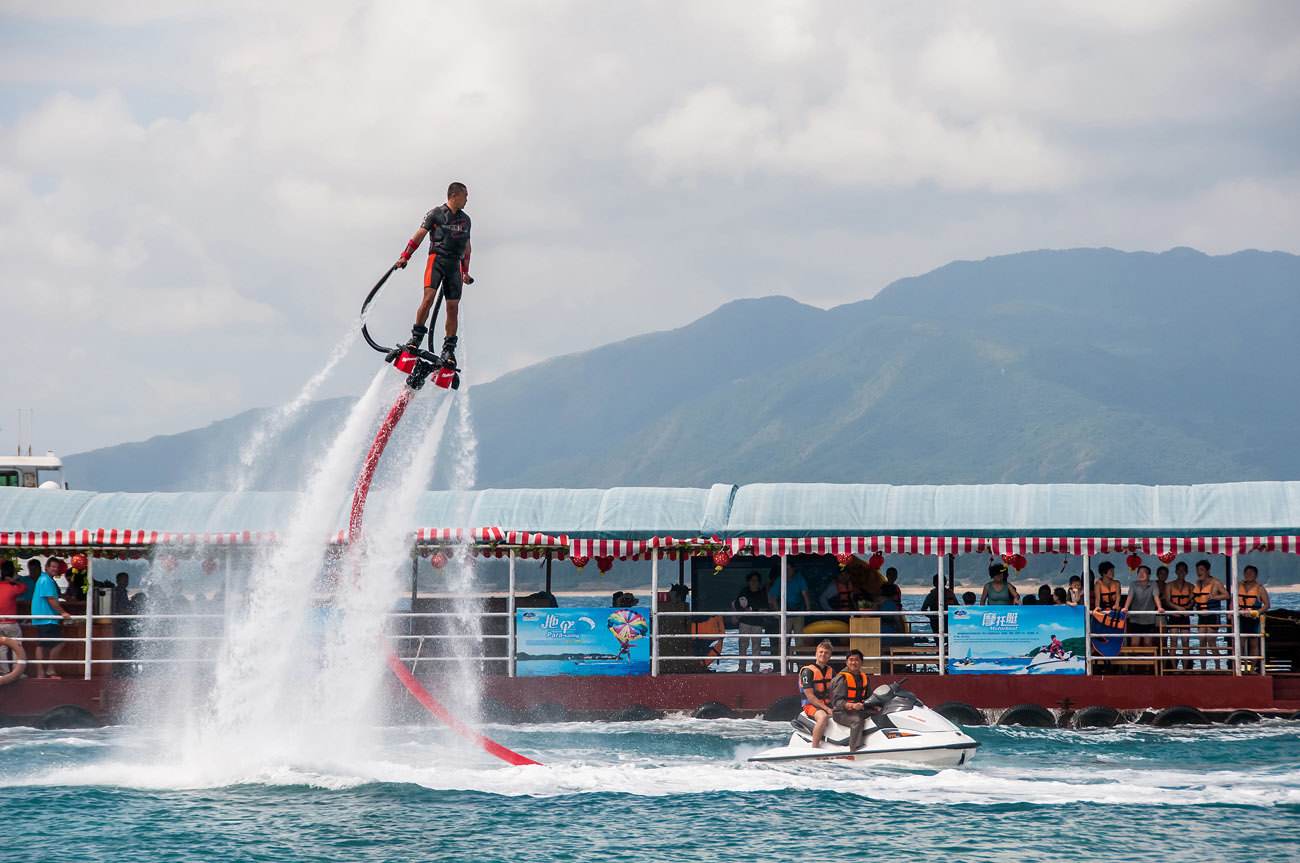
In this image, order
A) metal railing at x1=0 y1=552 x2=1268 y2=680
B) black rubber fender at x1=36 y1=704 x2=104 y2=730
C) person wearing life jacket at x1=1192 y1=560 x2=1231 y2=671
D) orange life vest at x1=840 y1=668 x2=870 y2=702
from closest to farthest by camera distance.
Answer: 1. orange life vest at x1=840 y1=668 x2=870 y2=702
2. person wearing life jacket at x1=1192 y1=560 x2=1231 y2=671
3. metal railing at x1=0 y1=552 x2=1268 y2=680
4. black rubber fender at x1=36 y1=704 x2=104 y2=730

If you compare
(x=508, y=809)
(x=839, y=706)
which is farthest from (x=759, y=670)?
(x=508, y=809)

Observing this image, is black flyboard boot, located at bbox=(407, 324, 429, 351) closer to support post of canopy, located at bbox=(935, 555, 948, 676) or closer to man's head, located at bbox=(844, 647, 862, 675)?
man's head, located at bbox=(844, 647, 862, 675)

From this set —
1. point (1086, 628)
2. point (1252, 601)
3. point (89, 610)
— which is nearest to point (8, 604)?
point (89, 610)

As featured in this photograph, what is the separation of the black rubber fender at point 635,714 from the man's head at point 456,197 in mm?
13581

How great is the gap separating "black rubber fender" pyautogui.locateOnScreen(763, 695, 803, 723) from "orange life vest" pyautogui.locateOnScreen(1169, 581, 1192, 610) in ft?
25.3

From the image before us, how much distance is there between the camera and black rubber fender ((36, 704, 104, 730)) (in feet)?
105

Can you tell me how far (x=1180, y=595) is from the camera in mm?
31312

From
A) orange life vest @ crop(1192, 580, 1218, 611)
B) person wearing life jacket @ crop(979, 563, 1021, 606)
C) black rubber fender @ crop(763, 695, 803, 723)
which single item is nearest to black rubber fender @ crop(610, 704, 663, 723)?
black rubber fender @ crop(763, 695, 803, 723)

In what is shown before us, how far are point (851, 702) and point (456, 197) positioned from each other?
1083 cm

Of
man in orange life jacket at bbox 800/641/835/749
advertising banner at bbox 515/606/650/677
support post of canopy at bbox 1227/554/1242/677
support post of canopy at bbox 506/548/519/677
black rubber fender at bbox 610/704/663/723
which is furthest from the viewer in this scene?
advertising banner at bbox 515/606/650/677

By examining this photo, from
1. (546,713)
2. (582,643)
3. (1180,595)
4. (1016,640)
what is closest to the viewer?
(1180,595)

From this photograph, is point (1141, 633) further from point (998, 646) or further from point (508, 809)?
point (508, 809)

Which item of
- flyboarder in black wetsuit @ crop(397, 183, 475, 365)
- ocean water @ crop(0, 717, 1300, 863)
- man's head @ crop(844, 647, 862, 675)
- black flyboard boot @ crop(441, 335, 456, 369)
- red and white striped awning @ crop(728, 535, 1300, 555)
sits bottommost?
ocean water @ crop(0, 717, 1300, 863)

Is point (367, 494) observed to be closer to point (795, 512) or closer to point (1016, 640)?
point (795, 512)
